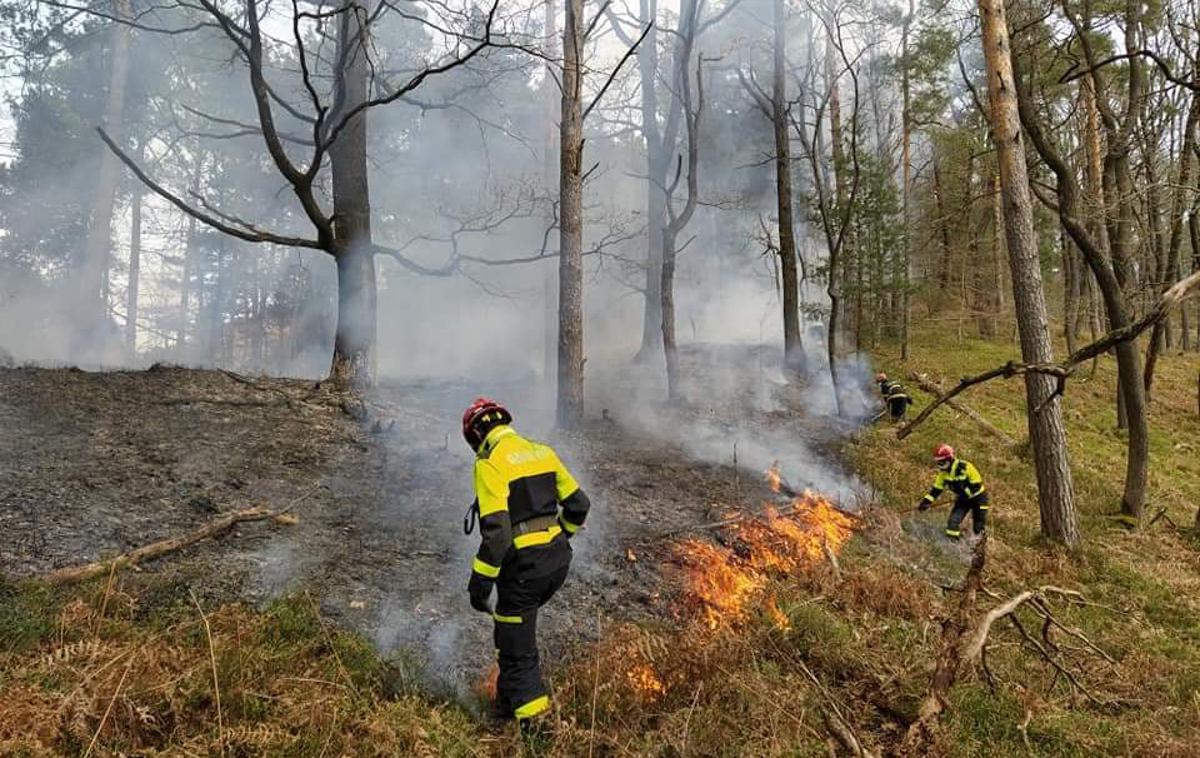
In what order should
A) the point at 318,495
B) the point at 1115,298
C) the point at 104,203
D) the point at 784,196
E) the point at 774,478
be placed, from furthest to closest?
1. the point at 104,203
2. the point at 784,196
3. the point at 774,478
4. the point at 1115,298
5. the point at 318,495

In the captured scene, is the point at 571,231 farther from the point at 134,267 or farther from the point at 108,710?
the point at 134,267

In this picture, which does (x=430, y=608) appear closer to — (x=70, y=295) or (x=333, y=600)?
(x=333, y=600)

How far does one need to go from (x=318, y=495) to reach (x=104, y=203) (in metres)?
14.8

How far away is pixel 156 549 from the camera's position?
4.83 meters

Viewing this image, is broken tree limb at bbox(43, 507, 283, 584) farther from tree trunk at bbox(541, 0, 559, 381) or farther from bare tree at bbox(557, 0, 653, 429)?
tree trunk at bbox(541, 0, 559, 381)

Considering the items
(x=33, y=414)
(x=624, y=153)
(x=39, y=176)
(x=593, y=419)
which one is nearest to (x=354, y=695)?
(x=33, y=414)

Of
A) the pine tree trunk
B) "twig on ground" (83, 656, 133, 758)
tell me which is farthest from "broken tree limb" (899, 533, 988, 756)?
the pine tree trunk

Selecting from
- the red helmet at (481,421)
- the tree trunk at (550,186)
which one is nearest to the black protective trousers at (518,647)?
the red helmet at (481,421)

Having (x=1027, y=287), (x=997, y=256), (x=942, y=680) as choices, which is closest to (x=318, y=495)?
(x=942, y=680)

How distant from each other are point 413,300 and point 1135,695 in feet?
80.0

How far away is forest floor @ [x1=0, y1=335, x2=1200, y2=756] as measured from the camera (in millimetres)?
3367

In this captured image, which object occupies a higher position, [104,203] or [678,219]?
[104,203]

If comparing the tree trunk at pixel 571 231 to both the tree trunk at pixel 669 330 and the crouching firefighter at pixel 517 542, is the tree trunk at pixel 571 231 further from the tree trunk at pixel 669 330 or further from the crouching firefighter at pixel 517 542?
the crouching firefighter at pixel 517 542

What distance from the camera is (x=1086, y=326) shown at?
87.8 ft
